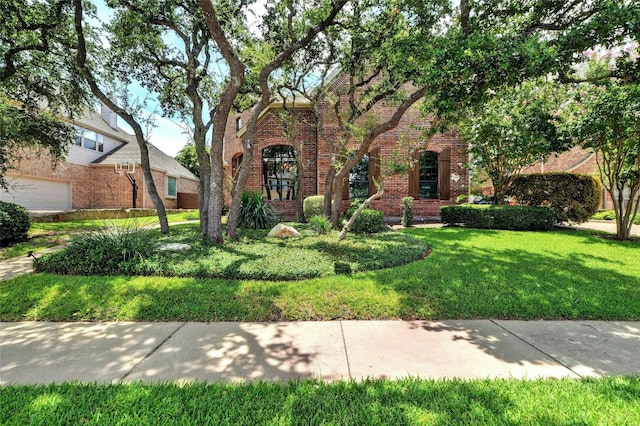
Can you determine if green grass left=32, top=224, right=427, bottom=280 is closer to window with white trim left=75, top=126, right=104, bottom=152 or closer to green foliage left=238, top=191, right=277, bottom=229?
green foliage left=238, top=191, right=277, bottom=229

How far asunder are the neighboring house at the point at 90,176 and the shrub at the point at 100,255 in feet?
36.7

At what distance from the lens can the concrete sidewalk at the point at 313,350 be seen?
7.22 feet

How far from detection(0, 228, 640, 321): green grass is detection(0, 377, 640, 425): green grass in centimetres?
126

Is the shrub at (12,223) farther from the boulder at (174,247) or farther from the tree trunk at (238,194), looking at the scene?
the tree trunk at (238,194)

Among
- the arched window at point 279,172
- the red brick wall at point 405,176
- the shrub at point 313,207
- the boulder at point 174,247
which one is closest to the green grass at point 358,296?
the boulder at point 174,247

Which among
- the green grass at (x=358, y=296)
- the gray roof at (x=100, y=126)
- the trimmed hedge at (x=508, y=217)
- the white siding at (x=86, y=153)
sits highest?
the gray roof at (x=100, y=126)

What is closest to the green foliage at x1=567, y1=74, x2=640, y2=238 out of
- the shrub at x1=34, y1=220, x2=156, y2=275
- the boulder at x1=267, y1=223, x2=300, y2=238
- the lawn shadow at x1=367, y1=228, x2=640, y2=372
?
the lawn shadow at x1=367, y1=228, x2=640, y2=372

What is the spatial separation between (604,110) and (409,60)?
17.7 feet

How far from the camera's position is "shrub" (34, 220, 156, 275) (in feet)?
14.8

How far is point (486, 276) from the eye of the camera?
177 inches

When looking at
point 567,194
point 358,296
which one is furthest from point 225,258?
point 567,194

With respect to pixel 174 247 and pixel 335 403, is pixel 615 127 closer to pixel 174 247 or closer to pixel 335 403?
pixel 335 403

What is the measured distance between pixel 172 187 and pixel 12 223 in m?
15.0

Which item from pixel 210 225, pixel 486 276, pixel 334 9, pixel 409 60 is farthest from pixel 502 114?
pixel 210 225
